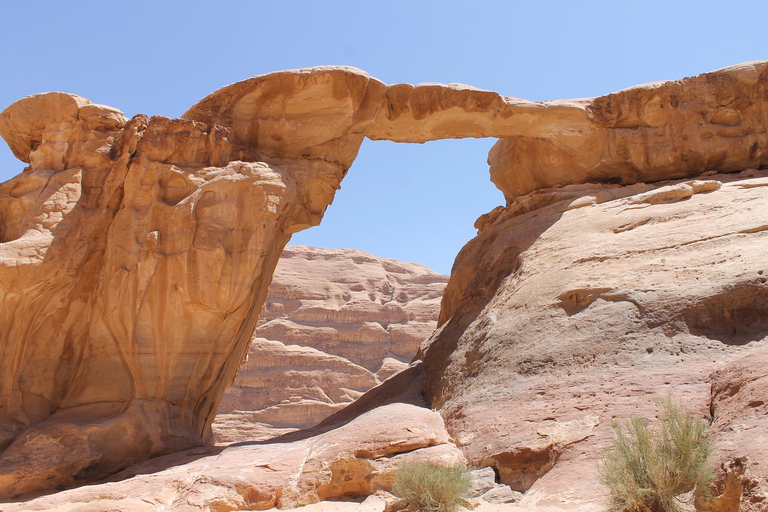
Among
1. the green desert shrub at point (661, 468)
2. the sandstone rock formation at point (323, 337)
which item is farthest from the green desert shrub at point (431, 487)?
the sandstone rock formation at point (323, 337)

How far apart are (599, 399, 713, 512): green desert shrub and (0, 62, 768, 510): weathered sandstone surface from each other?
372 millimetres

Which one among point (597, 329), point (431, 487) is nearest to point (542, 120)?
point (597, 329)

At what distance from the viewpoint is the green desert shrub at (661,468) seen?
517cm

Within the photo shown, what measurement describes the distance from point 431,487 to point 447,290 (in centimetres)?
779

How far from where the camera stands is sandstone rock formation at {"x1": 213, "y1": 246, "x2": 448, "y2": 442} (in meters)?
30.1

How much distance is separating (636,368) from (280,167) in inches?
259

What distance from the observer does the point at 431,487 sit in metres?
6.32

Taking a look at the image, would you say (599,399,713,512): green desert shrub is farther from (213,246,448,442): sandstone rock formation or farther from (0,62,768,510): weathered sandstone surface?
(213,246,448,442): sandstone rock formation

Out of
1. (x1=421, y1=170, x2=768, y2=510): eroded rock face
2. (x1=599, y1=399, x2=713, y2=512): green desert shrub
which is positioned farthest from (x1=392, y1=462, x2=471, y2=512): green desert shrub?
(x1=599, y1=399, x2=713, y2=512): green desert shrub

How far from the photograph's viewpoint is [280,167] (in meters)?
11.5

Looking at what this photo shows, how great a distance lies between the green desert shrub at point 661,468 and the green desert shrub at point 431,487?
1363 mm

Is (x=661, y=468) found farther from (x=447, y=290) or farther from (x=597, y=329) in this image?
(x=447, y=290)

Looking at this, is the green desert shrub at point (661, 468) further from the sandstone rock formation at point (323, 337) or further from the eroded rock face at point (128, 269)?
the sandstone rock formation at point (323, 337)

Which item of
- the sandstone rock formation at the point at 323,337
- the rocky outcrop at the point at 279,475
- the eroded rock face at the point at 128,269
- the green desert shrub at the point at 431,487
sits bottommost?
the sandstone rock formation at the point at 323,337
